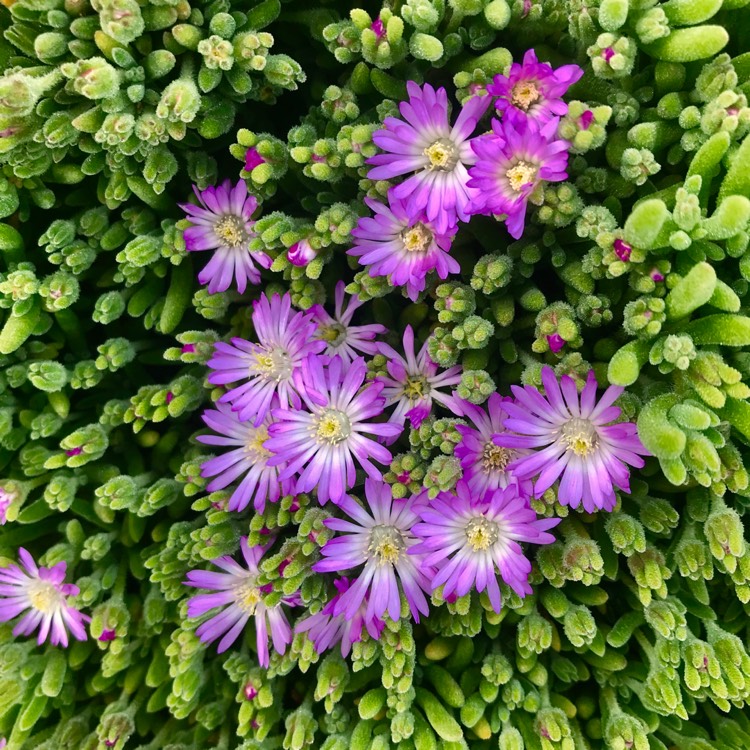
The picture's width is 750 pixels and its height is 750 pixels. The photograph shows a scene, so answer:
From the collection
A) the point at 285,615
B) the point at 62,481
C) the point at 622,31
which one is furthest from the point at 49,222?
the point at 622,31

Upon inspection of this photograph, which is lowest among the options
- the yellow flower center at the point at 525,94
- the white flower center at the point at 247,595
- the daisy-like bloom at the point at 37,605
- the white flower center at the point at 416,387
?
the daisy-like bloom at the point at 37,605

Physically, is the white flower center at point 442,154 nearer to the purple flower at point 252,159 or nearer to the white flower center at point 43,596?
the purple flower at point 252,159

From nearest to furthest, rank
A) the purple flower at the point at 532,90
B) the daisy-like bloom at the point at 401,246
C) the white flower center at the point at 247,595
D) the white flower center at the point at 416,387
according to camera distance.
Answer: the purple flower at the point at 532,90 < the daisy-like bloom at the point at 401,246 < the white flower center at the point at 416,387 < the white flower center at the point at 247,595

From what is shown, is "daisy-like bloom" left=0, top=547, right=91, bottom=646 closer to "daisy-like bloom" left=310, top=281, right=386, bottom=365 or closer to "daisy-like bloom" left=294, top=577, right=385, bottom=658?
"daisy-like bloom" left=294, top=577, right=385, bottom=658

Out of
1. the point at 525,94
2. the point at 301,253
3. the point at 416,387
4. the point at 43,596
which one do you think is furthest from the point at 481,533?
the point at 43,596

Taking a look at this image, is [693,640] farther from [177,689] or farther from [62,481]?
[62,481]

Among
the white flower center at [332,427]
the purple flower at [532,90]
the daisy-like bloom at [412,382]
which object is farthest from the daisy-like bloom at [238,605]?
the purple flower at [532,90]

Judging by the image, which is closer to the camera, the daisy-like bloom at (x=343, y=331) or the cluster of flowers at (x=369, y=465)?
the cluster of flowers at (x=369, y=465)

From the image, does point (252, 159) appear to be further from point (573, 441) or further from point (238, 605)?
point (238, 605)

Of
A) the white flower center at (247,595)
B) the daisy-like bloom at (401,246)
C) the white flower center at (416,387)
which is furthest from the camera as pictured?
the white flower center at (247,595)
